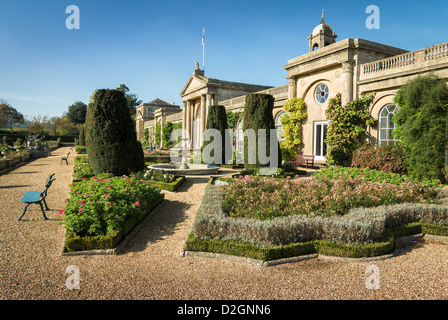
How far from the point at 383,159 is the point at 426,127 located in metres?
2.02

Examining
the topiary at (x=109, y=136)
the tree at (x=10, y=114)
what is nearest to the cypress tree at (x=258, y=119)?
the topiary at (x=109, y=136)

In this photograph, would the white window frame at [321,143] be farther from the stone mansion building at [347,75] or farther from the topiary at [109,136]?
the topiary at [109,136]

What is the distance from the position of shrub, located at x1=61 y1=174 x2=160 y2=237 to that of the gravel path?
52cm

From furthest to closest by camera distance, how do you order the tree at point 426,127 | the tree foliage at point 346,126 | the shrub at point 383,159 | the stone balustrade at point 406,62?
the tree foliage at point 346,126, the shrub at point 383,159, the stone balustrade at point 406,62, the tree at point 426,127

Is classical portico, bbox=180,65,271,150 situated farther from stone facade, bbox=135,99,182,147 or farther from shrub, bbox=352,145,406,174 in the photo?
shrub, bbox=352,145,406,174

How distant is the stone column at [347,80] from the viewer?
47.1 ft

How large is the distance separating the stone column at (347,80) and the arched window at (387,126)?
1811 mm

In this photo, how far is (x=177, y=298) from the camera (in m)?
3.61

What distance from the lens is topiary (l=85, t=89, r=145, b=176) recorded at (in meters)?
10.2

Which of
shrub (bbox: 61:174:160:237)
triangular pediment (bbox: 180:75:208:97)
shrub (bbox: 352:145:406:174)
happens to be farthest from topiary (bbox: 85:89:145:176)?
triangular pediment (bbox: 180:75:208:97)

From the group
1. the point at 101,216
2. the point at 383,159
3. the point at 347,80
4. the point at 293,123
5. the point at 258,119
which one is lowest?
the point at 101,216

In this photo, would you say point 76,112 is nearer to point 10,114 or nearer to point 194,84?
point 10,114

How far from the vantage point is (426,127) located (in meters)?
10.1

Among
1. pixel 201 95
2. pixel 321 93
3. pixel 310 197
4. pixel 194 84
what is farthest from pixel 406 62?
pixel 194 84
